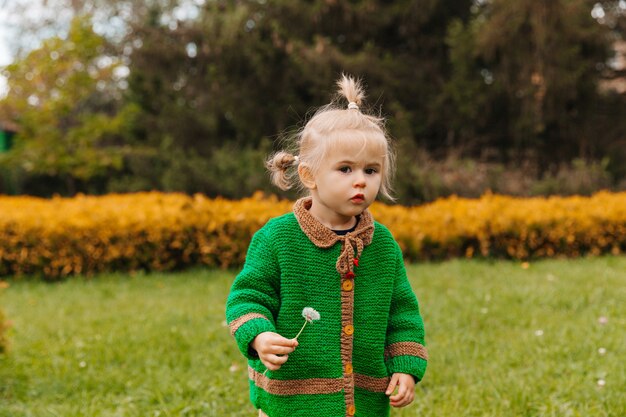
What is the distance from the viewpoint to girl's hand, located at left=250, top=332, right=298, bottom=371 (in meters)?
1.65

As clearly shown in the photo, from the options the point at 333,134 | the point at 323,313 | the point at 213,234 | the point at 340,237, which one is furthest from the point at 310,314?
the point at 213,234

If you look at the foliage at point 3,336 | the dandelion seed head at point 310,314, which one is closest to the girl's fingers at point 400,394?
the dandelion seed head at point 310,314

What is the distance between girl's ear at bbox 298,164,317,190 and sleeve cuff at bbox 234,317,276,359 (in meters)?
0.43

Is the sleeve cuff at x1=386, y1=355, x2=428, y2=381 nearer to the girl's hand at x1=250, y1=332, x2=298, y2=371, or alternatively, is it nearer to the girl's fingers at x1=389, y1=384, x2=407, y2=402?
the girl's fingers at x1=389, y1=384, x2=407, y2=402

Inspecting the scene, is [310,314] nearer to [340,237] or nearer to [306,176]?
[340,237]

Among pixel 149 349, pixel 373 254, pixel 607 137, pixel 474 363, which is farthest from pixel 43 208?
pixel 607 137

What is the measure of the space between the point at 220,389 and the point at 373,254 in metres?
1.81

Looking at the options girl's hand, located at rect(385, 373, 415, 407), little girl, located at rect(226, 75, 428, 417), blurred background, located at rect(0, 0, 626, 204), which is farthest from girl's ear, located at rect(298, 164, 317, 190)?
blurred background, located at rect(0, 0, 626, 204)

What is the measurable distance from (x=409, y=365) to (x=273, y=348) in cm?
47

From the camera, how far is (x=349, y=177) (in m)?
1.81

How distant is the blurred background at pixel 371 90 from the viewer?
1046 centimetres

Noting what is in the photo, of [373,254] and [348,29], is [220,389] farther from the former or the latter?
[348,29]

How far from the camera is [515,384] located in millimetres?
3326

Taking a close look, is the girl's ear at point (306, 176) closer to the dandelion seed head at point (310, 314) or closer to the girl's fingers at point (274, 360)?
the dandelion seed head at point (310, 314)
